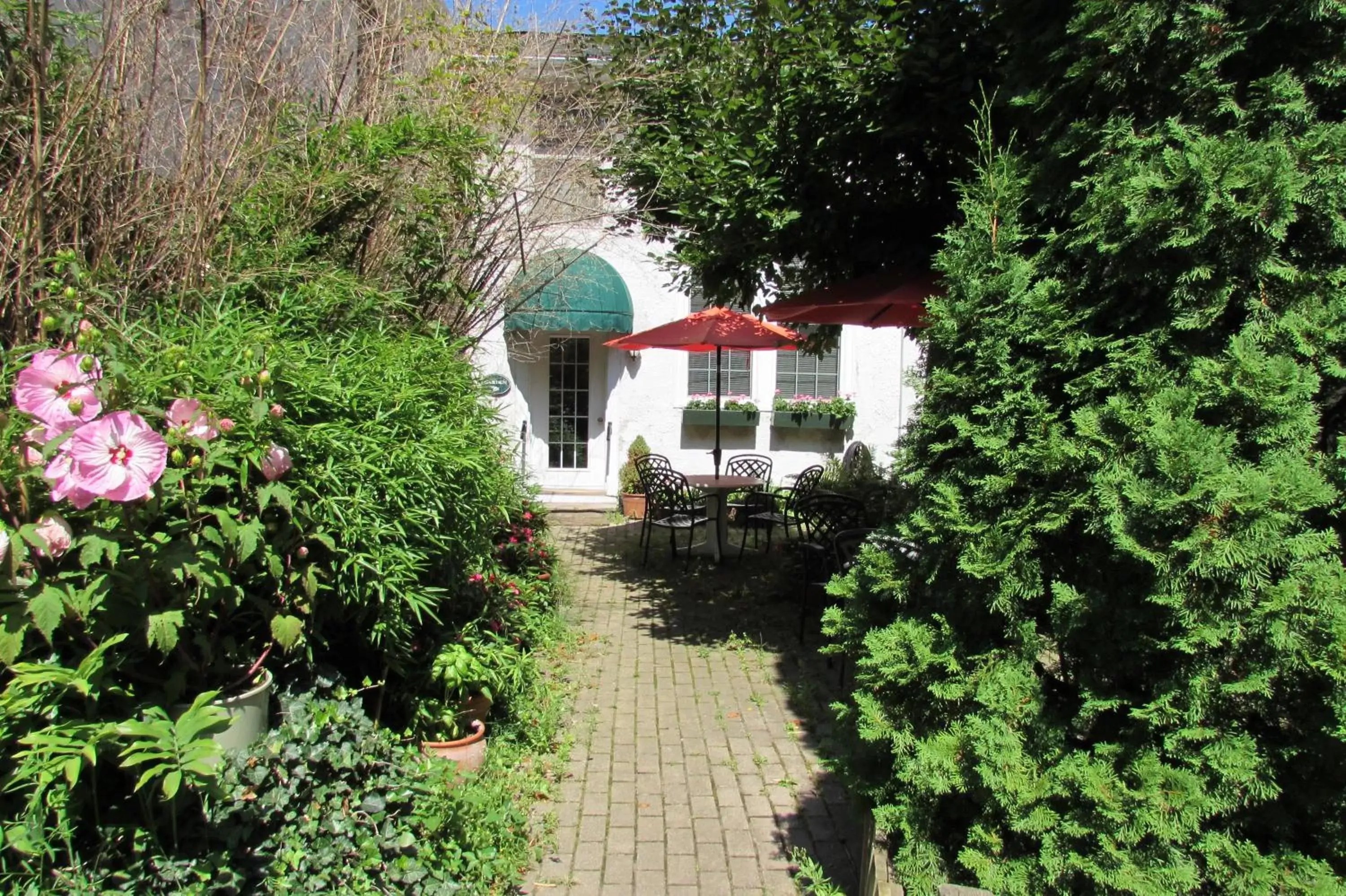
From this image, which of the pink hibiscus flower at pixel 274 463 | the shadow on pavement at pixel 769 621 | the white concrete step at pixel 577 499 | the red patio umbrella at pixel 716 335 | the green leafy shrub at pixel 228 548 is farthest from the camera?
the white concrete step at pixel 577 499

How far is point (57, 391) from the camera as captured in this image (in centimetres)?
203

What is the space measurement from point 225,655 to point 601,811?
1824 millimetres

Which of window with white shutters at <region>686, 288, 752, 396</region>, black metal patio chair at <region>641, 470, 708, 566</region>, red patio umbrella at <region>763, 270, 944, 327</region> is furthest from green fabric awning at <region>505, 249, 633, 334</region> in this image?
red patio umbrella at <region>763, 270, 944, 327</region>

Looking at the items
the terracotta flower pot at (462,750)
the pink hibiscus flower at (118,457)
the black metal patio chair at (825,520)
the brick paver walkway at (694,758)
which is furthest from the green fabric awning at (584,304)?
the pink hibiscus flower at (118,457)

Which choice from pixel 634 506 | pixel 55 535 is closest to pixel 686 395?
pixel 634 506

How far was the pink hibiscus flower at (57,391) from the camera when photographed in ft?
6.54

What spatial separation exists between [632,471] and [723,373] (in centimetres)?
192

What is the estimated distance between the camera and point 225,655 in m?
2.60

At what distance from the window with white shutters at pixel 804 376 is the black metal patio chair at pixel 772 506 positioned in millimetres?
2307

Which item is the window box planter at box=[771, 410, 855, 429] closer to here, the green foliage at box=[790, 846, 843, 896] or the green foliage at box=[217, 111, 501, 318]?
the green foliage at box=[217, 111, 501, 318]

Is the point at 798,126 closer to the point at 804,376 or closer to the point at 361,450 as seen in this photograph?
the point at 361,450

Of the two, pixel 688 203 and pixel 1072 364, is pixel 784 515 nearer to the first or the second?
pixel 688 203

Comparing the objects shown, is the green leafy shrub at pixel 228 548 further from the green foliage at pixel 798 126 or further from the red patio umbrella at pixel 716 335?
the red patio umbrella at pixel 716 335

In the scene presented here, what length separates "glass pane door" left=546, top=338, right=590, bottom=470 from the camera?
1188cm
